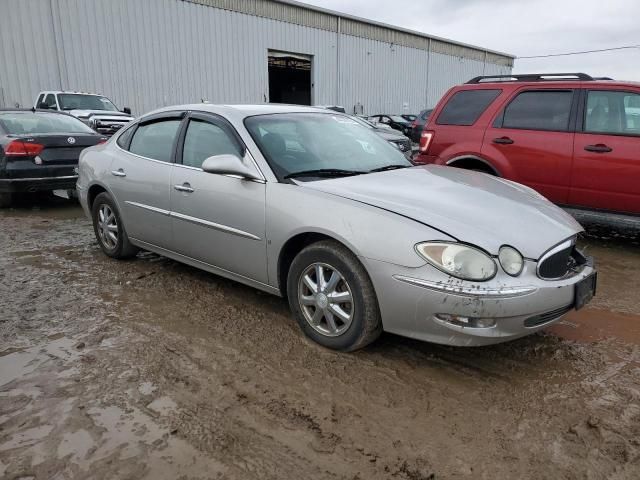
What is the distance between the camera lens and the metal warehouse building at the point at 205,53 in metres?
16.2

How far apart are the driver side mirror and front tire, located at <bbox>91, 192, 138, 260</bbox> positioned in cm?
177

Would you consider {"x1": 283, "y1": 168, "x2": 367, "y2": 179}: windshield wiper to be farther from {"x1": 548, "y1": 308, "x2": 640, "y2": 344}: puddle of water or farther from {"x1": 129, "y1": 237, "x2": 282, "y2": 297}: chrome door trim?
{"x1": 548, "y1": 308, "x2": 640, "y2": 344}: puddle of water

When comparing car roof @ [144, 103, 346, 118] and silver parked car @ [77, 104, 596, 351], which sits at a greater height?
car roof @ [144, 103, 346, 118]

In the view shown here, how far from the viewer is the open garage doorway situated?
25125 mm

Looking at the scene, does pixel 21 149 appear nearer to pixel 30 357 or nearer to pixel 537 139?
pixel 30 357

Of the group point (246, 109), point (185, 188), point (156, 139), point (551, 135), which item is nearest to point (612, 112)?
point (551, 135)

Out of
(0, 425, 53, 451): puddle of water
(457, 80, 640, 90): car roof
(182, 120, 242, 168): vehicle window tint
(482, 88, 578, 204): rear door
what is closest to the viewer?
(0, 425, 53, 451): puddle of water

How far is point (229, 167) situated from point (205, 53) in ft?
60.5

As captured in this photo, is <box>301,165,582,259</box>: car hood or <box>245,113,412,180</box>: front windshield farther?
<box>245,113,412,180</box>: front windshield

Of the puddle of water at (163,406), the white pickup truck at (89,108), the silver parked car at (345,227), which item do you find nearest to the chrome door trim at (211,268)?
the silver parked car at (345,227)

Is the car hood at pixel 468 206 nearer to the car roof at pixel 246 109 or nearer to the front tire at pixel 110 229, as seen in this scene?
the car roof at pixel 246 109

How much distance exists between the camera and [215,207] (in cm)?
367

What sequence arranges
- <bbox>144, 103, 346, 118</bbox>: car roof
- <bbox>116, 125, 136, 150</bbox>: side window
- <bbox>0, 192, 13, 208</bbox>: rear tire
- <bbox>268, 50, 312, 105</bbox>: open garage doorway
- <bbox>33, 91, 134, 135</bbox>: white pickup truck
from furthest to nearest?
<bbox>268, 50, 312, 105</bbox>: open garage doorway
<bbox>33, 91, 134, 135</bbox>: white pickup truck
<bbox>0, 192, 13, 208</bbox>: rear tire
<bbox>116, 125, 136, 150</bbox>: side window
<bbox>144, 103, 346, 118</bbox>: car roof

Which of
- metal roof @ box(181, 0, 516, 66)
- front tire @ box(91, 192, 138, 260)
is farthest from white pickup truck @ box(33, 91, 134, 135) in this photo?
front tire @ box(91, 192, 138, 260)
